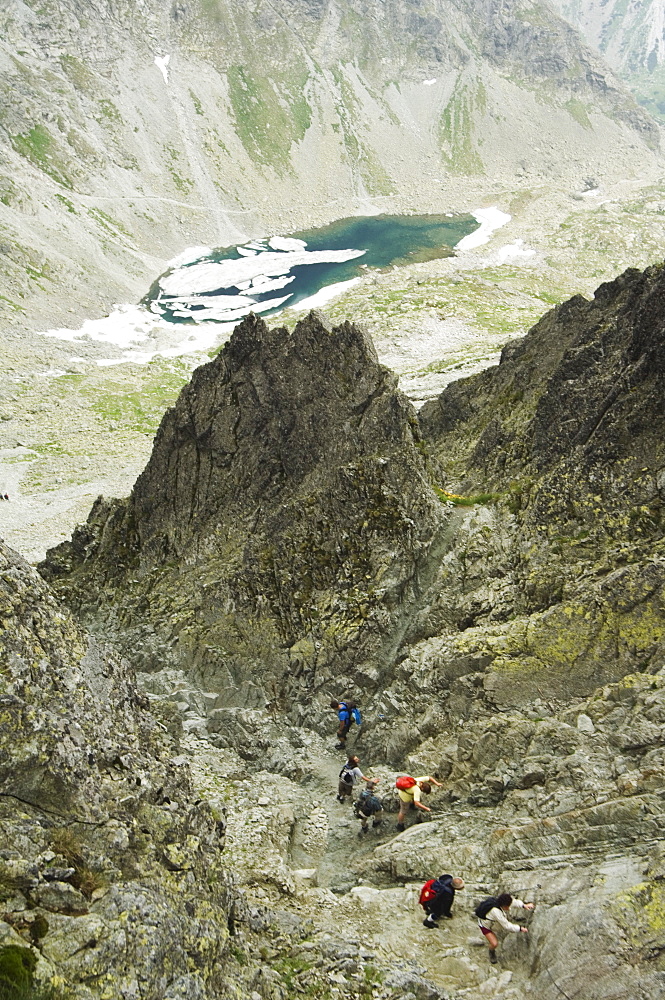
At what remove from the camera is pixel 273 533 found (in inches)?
1316

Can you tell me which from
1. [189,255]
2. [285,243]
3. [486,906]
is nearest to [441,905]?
[486,906]

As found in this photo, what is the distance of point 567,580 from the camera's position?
80.6 ft

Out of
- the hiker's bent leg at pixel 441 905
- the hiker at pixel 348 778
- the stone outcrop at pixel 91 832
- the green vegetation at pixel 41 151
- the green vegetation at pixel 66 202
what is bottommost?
the hiker at pixel 348 778

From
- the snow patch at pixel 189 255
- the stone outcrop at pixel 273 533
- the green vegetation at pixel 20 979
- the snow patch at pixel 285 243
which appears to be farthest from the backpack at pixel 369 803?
the snow patch at pixel 285 243

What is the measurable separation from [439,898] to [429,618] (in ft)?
39.4

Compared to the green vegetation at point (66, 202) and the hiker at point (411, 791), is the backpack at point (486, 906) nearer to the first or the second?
the hiker at point (411, 791)

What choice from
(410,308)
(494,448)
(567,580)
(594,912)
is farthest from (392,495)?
(410,308)

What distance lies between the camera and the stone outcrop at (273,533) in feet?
97.7

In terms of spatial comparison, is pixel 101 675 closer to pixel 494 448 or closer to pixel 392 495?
pixel 392 495

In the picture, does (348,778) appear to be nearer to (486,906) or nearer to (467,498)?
(486,906)

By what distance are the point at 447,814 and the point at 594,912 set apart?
20.3 feet

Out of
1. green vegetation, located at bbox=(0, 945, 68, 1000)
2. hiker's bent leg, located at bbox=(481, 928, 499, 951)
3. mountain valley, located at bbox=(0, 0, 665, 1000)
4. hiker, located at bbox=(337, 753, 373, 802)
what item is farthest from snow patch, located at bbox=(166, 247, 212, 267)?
green vegetation, located at bbox=(0, 945, 68, 1000)

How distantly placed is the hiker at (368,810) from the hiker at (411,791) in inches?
32.7

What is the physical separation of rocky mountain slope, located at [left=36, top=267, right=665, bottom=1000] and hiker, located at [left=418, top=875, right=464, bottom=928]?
0.47 m
